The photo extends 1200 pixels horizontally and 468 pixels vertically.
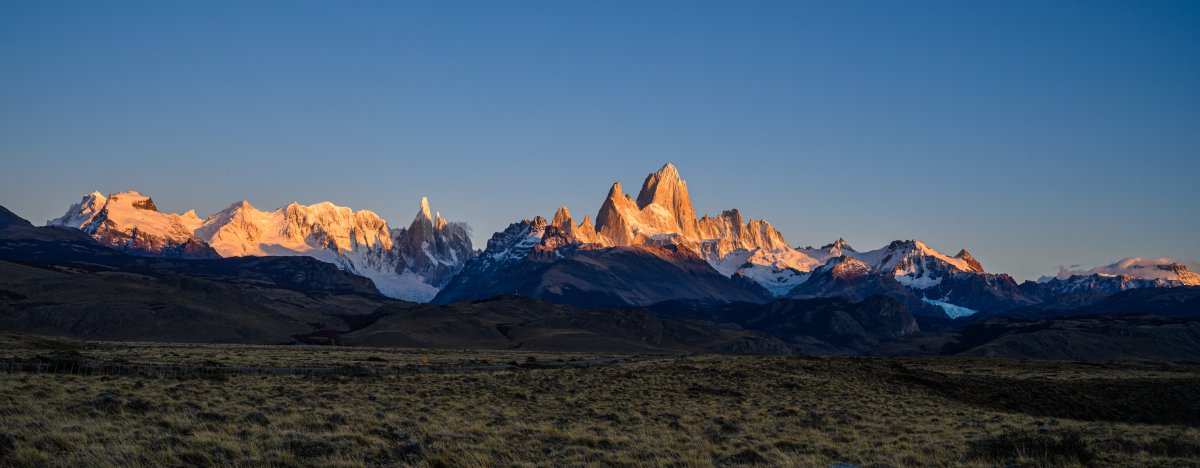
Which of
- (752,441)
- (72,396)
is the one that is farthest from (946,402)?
(72,396)

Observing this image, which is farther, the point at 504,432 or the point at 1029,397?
the point at 1029,397

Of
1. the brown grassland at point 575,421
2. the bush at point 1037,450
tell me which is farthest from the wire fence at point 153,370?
the bush at point 1037,450

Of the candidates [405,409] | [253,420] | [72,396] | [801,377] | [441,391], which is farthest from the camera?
[801,377]

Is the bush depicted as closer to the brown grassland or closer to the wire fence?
the brown grassland

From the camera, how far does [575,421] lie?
3541cm

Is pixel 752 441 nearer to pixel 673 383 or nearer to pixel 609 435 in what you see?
pixel 609 435

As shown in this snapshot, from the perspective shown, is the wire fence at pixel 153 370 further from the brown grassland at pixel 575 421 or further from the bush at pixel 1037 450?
the bush at pixel 1037 450

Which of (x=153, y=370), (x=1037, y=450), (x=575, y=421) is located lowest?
(x=575, y=421)

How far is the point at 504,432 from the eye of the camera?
2997 centimetres

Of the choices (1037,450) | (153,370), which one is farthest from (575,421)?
(153,370)

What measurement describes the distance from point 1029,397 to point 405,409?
43055 mm

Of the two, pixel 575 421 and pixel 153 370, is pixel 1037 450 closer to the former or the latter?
pixel 575 421

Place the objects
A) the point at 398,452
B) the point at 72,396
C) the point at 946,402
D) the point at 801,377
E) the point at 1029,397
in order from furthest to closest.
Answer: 1. the point at 801,377
2. the point at 1029,397
3. the point at 946,402
4. the point at 72,396
5. the point at 398,452

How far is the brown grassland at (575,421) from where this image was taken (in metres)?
23.3
